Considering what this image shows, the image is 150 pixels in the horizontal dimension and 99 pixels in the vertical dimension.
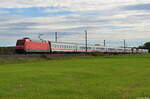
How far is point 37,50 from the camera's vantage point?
63.4m

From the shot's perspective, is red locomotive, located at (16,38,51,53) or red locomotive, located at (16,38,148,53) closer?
red locomotive, located at (16,38,51,53)

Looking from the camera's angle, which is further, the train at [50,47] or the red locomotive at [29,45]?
the train at [50,47]

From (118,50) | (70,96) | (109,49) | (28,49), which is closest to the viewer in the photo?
(70,96)

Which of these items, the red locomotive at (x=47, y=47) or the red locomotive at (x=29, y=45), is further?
the red locomotive at (x=47, y=47)

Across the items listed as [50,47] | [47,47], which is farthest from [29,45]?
[50,47]

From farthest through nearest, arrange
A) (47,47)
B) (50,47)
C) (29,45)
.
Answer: (50,47) → (47,47) → (29,45)

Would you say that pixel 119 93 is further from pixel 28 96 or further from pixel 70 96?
pixel 28 96

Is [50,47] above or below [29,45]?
below

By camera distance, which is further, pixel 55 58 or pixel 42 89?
pixel 55 58

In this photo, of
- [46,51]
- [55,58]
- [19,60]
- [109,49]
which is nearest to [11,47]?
[46,51]

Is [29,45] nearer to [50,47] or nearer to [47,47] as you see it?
[47,47]

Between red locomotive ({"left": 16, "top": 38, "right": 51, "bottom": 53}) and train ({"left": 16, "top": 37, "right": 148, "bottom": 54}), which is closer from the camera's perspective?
red locomotive ({"left": 16, "top": 38, "right": 51, "bottom": 53})

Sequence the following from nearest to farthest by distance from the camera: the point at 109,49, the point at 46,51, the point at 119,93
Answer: the point at 119,93 → the point at 46,51 → the point at 109,49

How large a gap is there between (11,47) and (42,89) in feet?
175
